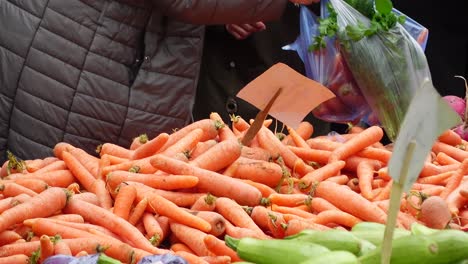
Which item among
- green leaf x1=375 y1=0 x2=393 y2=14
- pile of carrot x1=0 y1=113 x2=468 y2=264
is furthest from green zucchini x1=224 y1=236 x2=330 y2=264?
green leaf x1=375 y1=0 x2=393 y2=14

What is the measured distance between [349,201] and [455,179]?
39 centimetres

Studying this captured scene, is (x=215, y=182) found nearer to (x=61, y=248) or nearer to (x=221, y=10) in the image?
(x=61, y=248)

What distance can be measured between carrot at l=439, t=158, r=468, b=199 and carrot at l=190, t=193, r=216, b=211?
715 mm

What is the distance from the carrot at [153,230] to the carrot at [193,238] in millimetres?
48

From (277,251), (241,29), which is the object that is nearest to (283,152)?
(277,251)

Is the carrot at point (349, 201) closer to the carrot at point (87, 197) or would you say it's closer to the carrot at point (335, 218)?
the carrot at point (335, 218)

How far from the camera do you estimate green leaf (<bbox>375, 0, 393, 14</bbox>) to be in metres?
2.89

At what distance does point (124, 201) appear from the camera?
212cm

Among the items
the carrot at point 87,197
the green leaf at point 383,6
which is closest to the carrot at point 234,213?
the carrot at point 87,197

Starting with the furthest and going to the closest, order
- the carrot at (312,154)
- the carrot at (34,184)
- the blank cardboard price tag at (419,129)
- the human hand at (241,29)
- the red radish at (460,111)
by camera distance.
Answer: the human hand at (241,29) → the red radish at (460,111) → the carrot at (312,154) → the carrot at (34,184) → the blank cardboard price tag at (419,129)

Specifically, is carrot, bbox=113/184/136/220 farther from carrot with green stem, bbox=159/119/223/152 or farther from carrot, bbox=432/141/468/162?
carrot, bbox=432/141/468/162

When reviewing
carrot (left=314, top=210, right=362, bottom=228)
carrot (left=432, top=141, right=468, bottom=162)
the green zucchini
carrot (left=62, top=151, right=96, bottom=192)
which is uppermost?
the green zucchini

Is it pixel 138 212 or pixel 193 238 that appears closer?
pixel 193 238

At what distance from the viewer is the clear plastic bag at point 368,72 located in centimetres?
291
